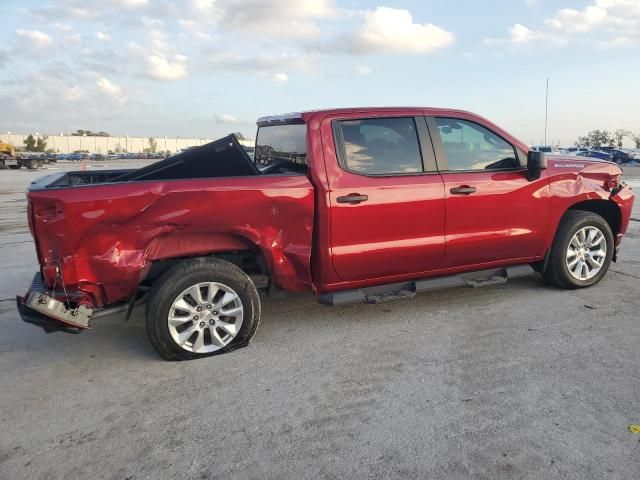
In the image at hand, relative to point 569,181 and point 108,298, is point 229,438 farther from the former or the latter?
point 569,181

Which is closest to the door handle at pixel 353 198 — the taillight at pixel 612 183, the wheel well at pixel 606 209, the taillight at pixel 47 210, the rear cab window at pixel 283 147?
the rear cab window at pixel 283 147

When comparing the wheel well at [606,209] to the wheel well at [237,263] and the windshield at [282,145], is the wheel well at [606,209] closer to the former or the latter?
the windshield at [282,145]

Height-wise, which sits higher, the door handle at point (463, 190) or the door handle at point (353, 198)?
the door handle at point (463, 190)

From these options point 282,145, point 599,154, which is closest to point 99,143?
point 599,154

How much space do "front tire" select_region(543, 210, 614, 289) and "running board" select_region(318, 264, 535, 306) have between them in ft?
0.95

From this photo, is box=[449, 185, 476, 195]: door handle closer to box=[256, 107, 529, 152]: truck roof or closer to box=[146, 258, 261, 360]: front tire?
box=[256, 107, 529, 152]: truck roof

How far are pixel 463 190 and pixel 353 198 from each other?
1056 mm

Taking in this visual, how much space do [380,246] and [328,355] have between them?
0.99m

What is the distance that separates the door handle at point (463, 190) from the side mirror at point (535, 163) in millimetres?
622

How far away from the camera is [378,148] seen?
4.22 metres

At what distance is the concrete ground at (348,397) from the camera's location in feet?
8.27

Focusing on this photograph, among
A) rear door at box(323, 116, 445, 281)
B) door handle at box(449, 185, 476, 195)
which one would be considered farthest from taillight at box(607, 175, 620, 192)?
rear door at box(323, 116, 445, 281)

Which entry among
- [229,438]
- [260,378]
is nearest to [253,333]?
[260,378]

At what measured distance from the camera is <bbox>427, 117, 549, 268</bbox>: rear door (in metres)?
4.39
